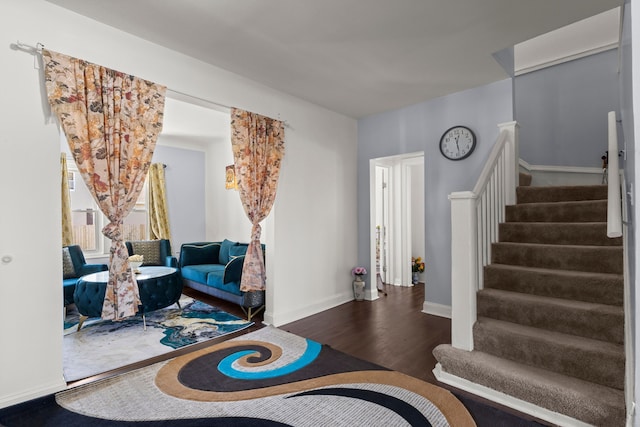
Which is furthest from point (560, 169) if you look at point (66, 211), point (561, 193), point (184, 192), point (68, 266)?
point (66, 211)

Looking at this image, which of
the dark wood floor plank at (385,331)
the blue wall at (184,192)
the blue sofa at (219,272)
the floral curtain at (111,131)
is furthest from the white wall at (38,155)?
the blue wall at (184,192)

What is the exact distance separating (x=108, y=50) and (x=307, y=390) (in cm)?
296

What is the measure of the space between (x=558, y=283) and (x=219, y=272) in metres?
3.85

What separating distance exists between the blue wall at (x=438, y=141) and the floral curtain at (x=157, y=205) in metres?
3.79

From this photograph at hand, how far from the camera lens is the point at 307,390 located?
7.39 feet

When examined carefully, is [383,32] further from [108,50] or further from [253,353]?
[253,353]

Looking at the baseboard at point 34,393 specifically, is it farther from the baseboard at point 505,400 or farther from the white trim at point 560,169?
the white trim at point 560,169

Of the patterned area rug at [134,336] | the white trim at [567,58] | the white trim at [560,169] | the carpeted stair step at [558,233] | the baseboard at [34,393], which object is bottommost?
the patterned area rug at [134,336]

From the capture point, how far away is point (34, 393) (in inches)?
83.3

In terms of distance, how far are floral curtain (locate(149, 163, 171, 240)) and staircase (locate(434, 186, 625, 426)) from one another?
5.01 meters

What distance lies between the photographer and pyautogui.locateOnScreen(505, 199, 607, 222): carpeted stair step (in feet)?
9.68

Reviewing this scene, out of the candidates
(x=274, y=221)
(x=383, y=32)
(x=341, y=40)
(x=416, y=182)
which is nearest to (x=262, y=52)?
(x=341, y=40)

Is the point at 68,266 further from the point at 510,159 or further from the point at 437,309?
the point at 510,159

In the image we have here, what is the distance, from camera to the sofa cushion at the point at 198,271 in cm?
462
